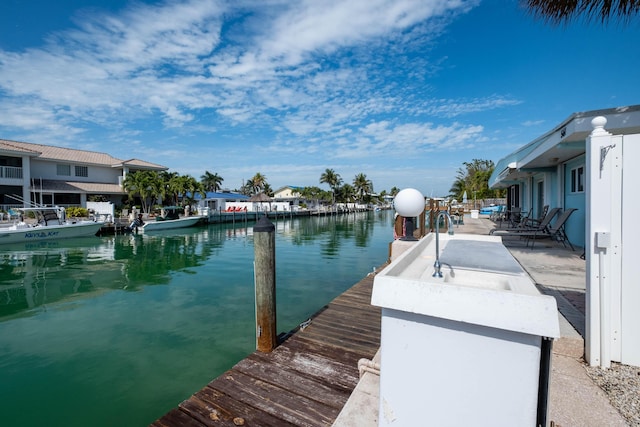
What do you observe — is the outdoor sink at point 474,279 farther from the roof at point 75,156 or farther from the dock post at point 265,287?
the roof at point 75,156

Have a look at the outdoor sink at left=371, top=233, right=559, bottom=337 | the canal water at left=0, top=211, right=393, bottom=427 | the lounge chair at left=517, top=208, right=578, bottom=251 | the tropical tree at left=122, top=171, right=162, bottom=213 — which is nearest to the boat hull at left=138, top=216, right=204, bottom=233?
the tropical tree at left=122, top=171, right=162, bottom=213

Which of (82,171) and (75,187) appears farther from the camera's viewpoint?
(82,171)

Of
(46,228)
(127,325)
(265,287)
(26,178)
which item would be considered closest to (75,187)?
(26,178)

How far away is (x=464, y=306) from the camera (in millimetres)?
1388

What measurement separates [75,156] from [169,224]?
13436mm

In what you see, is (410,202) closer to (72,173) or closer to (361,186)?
(72,173)

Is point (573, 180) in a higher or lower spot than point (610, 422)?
higher

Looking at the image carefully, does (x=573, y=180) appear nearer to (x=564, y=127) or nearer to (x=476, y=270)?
(x=564, y=127)

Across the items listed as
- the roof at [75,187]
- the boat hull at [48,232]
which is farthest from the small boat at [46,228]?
the roof at [75,187]

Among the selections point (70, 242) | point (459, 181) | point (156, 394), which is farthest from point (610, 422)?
point (459, 181)

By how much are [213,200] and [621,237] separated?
48253 millimetres

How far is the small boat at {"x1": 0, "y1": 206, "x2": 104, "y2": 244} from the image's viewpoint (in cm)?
2006

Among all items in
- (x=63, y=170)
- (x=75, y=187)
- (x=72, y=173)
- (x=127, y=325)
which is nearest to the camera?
(x=127, y=325)

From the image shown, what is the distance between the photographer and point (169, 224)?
30062 millimetres
